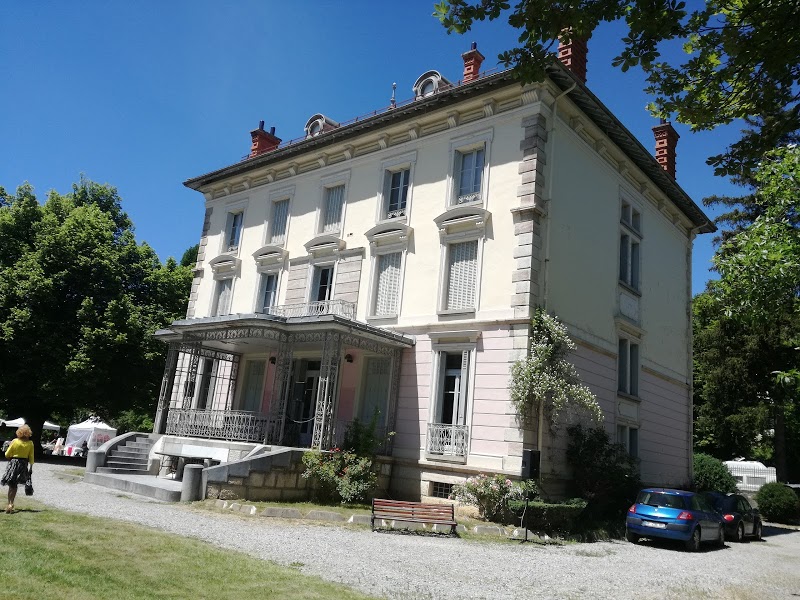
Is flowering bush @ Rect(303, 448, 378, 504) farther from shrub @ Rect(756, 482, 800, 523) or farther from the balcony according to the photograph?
shrub @ Rect(756, 482, 800, 523)

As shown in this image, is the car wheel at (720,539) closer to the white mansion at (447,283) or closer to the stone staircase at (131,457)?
the white mansion at (447,283)

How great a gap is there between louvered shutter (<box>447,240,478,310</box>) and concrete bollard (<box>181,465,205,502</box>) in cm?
772

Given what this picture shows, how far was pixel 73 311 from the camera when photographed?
2464 cm

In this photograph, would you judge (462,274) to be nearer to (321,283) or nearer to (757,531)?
(321,283)

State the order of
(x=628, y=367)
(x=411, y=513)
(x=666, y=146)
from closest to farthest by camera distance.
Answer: (x=411, y=513)
(x=628, y=367)
(x=666, y=146)

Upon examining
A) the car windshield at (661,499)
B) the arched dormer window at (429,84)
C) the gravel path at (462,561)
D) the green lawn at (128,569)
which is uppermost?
the arched dormer window at (429,84)

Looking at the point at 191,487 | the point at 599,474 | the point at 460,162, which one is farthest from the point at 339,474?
the point at 460,162

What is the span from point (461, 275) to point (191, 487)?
8.61 metres

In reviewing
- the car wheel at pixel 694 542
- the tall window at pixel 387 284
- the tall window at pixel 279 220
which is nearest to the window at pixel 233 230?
the tall window at pixel 279 220

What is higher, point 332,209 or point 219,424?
point 332,209

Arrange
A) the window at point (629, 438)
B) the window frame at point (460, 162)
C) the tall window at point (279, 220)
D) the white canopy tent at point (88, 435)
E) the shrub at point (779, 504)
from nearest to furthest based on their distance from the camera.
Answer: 1. the window frame at point (460, 162)
2. the window at point (629, 438)
3. the tall window at point (279, 220)
4. the shrub at point (779, 504)
5. the white canopy tent at point (88, 435)

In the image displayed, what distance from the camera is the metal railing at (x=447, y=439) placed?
1603 centimetres

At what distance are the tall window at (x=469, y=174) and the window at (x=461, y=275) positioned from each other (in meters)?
1.34

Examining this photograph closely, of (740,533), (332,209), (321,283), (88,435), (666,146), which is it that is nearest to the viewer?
(740,533)
